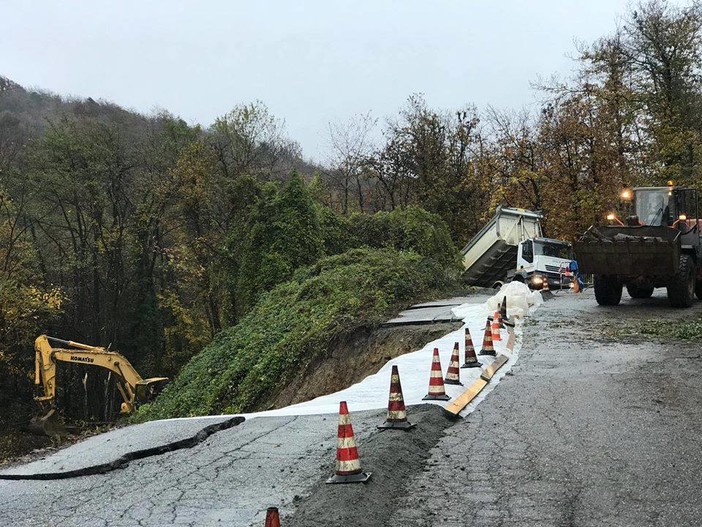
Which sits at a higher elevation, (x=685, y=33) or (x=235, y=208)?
(x=685, y=33)

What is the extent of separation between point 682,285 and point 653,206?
2.64 m

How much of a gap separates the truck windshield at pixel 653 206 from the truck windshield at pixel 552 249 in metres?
9.46

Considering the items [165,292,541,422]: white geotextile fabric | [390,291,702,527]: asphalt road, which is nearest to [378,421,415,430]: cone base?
[390,291,702,527]: asphalt road

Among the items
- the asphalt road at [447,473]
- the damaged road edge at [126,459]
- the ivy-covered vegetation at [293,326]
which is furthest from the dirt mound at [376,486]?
the ivy-covered vegetation at [293,326]

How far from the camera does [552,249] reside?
92.6 feet

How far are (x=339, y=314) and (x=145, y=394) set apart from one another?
980cm

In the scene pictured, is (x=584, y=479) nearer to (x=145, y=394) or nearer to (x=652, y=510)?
(x=652, y=510)

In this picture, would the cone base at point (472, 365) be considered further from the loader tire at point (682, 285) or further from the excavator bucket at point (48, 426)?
the excavator bucket at point (48, 426)

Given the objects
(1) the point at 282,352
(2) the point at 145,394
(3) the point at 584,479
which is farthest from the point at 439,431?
(2) the point at 145,394

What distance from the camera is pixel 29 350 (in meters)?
34.3

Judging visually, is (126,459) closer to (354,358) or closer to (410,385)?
(410,385)

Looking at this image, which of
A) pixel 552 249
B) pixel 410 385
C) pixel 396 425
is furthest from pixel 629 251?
pixel 552 249

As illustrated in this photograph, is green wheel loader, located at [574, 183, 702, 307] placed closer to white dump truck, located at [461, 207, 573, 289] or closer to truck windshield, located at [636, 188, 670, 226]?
truck windshield, located at [636, 188, 670, 226]

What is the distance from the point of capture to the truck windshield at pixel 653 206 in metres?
17.6
